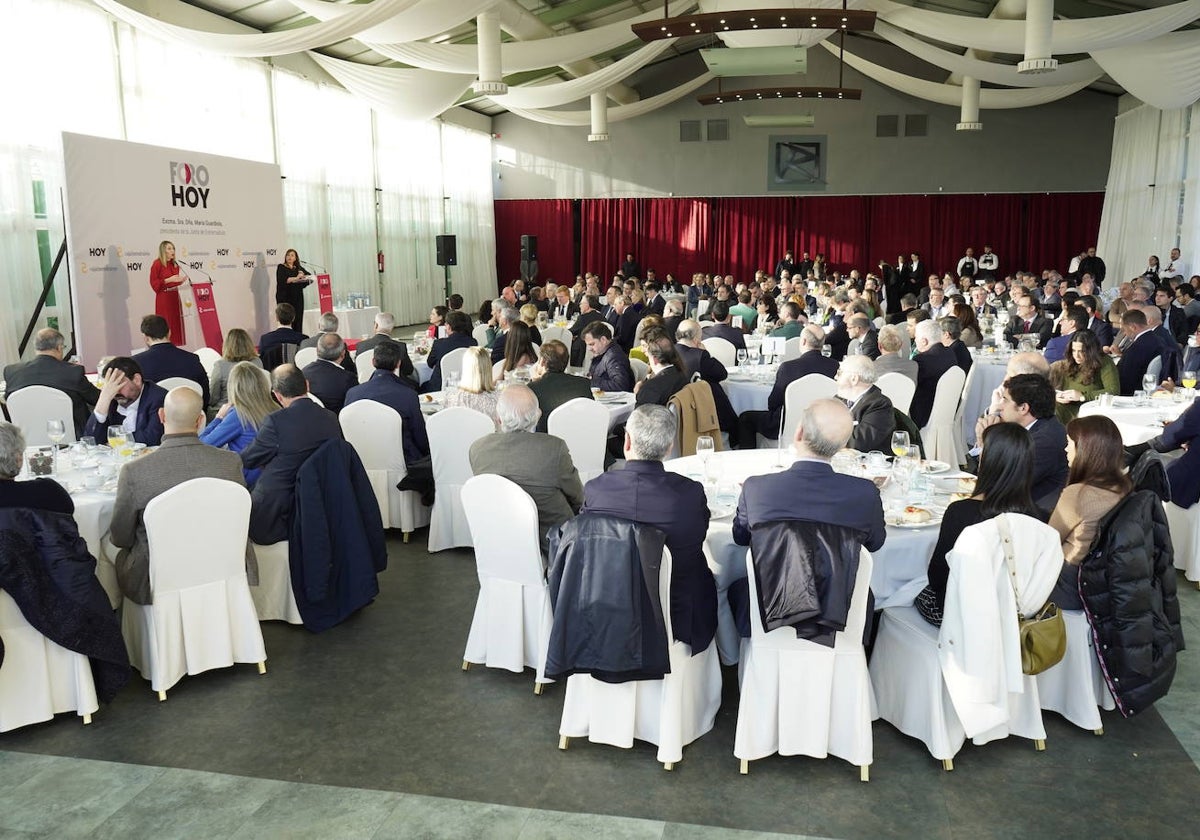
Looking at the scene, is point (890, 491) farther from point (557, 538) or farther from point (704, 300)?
point (704, 300)

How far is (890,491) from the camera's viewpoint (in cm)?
426

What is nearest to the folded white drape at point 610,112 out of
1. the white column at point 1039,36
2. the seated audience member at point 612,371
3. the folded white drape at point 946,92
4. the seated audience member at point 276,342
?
the folded white drape at point 946,92

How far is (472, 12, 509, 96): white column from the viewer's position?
435 inches

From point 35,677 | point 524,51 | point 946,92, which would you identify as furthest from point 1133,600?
point 946,92

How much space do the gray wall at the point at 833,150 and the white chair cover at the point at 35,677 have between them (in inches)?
846

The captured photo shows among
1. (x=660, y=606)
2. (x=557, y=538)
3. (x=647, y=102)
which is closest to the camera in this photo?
(x=660, y=606)

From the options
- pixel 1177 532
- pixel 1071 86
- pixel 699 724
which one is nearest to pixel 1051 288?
pixel 1071 86

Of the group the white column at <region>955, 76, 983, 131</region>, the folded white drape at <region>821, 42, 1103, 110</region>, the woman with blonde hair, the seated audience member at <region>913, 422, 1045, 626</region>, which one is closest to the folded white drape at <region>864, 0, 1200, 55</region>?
the white column at <region>955, 76, 983, 131</region>

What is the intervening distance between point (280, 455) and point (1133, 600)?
12.0 feet

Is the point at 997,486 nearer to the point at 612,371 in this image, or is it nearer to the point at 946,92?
the point at 612,371

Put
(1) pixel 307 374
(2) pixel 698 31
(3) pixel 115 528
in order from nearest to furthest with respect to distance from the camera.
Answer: (3) pixel 115 528, (1) pixel 307 374, (2) pixel 698 31

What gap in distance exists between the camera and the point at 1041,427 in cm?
420

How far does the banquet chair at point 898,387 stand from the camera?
678cm

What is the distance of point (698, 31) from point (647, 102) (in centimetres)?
1299
